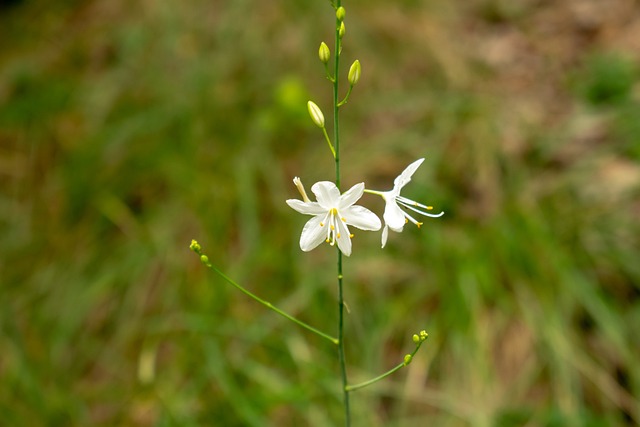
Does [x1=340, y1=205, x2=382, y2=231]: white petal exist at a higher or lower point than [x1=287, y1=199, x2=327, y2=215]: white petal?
lower

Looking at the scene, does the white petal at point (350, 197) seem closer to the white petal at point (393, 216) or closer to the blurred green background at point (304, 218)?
the white petal at point (393, 216)

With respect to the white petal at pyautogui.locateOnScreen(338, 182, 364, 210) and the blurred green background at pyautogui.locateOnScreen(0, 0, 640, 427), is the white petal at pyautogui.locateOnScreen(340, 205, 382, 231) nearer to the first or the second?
the white petal at pyautogui.locateOnScreen(338, 182, 364, 210)

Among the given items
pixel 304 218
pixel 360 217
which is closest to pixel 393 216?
pixel 360 217

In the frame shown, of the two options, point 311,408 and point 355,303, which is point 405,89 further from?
point 311,408

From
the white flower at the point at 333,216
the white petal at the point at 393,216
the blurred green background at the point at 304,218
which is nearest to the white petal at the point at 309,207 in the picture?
the white flower at the point at 333,216

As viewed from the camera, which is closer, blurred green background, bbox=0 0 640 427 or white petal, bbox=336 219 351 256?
white petal, bbox=336 219 351 256

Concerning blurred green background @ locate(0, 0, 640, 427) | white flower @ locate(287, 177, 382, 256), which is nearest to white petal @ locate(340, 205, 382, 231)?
white flower @ locate(287, 177, 382, 256)

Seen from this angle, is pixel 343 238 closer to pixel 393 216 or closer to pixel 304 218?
pixel 393 216
